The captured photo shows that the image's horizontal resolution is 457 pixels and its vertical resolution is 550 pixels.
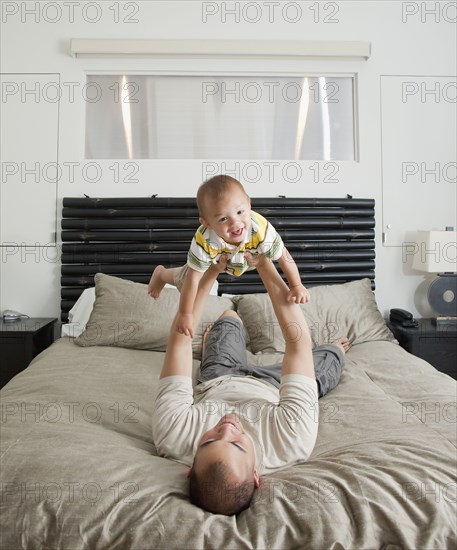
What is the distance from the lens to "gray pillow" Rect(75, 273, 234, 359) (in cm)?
297

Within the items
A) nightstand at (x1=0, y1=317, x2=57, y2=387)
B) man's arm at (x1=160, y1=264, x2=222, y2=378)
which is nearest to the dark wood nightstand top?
nightstand at (x1=0, y1=317, x2=57, y2=387)

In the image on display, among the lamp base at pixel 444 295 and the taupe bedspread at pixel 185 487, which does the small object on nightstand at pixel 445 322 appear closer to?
the lamp base at pixel 444 295

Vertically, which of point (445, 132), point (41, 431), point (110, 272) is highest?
point (445, 132)

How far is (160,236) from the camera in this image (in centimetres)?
350

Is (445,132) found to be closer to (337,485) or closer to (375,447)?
(375,447)

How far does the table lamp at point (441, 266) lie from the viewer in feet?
11.0

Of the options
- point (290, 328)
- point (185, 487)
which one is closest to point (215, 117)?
point (290, 328)

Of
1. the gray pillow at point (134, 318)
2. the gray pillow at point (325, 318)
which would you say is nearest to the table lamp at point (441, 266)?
the gray pillow at point (325, 318)

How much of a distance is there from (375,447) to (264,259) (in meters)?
A: 0.67

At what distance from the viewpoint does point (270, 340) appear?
2.98 m

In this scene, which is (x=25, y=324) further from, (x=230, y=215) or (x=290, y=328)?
(x=230, y=215)

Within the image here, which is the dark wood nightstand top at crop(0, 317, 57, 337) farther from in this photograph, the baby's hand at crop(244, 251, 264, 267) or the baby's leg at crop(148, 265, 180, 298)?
the baby's hand at crop(244, 251, 264, 267)

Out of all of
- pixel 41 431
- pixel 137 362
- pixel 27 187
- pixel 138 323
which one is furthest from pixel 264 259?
pixel 27 187

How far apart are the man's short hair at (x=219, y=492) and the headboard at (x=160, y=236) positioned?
7.22 feet
